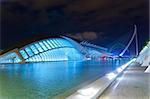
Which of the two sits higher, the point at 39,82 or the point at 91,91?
the point at 91,91

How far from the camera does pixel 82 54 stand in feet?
306

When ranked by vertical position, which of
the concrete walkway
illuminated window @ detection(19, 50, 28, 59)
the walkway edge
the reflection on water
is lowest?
the reflection on water

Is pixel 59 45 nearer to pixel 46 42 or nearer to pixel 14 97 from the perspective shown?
pixel 46 42

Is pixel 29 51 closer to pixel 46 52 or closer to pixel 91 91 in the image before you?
pixel 46 52

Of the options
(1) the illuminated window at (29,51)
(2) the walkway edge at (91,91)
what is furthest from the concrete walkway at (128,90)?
(1) the illuminated window at (29,51)

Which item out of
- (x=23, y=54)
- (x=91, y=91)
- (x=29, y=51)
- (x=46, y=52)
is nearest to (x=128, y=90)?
(x=91, y=91)

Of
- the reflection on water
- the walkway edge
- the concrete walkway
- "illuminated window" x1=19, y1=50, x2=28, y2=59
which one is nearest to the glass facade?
"illuminated window" x1=19, y1=50, x2=28, y2=59

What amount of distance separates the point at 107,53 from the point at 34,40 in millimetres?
55388

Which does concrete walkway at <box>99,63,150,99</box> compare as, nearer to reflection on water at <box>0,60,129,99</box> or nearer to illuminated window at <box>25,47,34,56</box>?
reflection on water at <box>0,60,129,99</box>

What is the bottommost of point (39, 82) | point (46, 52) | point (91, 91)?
point (39, 82)

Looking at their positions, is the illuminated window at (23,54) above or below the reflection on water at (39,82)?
above

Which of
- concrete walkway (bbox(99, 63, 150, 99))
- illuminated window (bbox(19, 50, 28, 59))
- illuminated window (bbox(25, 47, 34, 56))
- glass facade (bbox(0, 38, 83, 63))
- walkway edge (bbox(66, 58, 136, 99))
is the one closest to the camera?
walkway edge (bbox(66, 58, 136, 99))

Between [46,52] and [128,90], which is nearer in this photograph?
[128,90]

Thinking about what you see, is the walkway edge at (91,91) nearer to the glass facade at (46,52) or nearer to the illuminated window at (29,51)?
the glass facade at (46,52)
